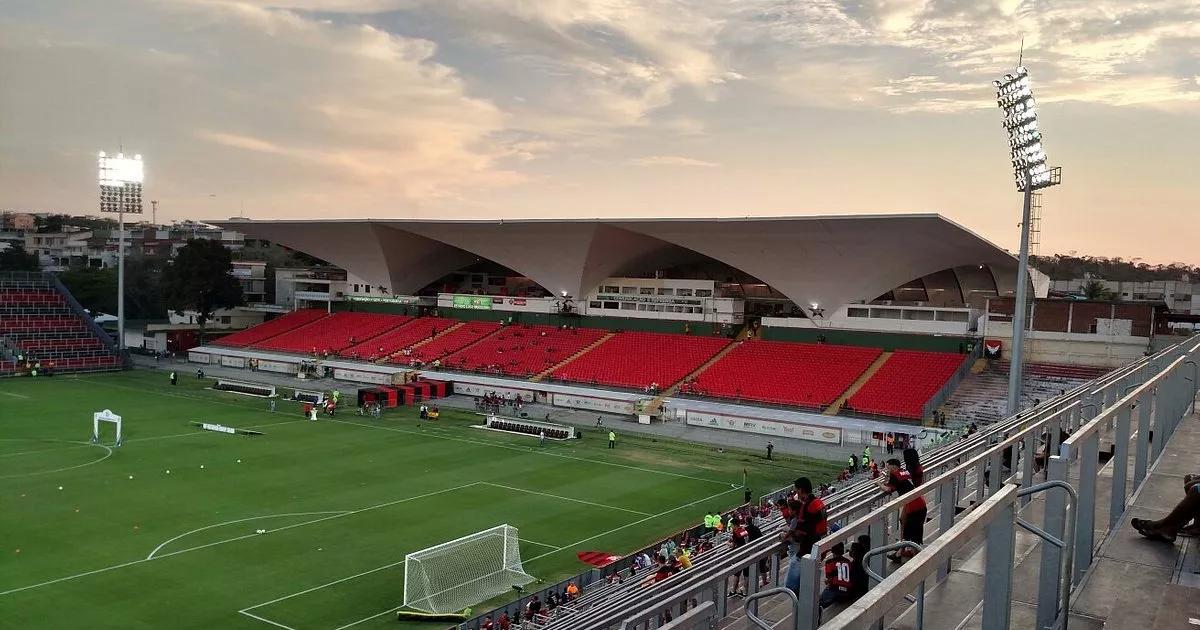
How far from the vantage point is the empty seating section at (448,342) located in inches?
2226

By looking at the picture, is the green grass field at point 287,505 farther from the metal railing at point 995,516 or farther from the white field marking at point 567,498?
the metal railing at point 995,516

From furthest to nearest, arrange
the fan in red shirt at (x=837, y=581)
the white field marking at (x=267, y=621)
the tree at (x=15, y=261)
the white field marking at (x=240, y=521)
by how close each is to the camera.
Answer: the tree at (x=15, y=261), the white field marking at (x=240, y=521), the white field marking at (x=267, y=621), the fan in red shirt at (x=837, y=581)

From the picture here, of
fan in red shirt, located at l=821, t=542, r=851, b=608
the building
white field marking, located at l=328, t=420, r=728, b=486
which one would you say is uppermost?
the building

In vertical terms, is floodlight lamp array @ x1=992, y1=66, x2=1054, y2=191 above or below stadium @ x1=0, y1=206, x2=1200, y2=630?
above

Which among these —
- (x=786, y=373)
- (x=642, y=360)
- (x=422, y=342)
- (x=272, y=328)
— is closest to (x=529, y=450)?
(x=642, y=360)

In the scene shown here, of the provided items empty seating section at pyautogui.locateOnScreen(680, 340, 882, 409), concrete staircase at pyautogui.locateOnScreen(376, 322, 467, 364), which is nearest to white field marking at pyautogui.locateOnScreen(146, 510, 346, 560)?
empty seating section at pyautogui.locateOnScreen(680, 340, 882, 409)

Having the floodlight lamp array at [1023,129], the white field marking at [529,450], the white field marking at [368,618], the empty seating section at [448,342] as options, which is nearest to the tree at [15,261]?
the empty seating section at [448,342]

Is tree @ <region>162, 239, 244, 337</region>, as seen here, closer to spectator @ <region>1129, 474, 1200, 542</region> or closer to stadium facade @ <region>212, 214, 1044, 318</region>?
stadium facade @ <region>212, 214, 1044, 318</region>

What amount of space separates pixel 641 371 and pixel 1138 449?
41.1 meters

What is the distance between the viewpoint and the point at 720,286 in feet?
184

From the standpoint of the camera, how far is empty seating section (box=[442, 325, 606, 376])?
172ft

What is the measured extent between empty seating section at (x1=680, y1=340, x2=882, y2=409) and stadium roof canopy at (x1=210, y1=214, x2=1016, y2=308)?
330cm

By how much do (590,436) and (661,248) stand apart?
818 inches

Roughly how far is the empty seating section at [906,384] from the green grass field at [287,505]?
23.1 ft
